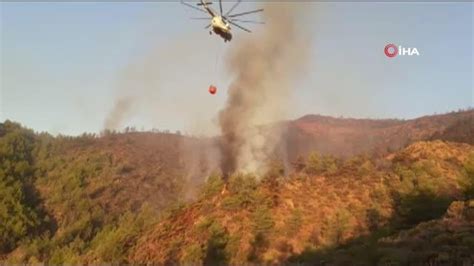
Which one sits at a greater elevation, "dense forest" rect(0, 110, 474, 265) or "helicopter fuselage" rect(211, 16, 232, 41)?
"helicopter fuselage" rect(211, 16, 232, 41)

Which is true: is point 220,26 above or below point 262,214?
above

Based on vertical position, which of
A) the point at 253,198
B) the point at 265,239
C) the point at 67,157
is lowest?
the point at 265,239

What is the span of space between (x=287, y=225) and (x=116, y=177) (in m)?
31.4

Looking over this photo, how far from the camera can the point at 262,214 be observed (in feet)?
127

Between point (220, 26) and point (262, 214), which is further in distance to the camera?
point (262, 214)

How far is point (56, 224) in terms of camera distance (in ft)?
171

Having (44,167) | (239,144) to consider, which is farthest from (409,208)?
(44,167)

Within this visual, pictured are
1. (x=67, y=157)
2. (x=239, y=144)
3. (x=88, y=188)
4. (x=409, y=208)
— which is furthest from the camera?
(x=67, y=157)

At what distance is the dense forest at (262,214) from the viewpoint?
28469mm

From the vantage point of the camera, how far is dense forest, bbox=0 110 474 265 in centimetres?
2847

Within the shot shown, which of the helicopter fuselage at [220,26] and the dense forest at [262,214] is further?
the helicopter fuselage at [220,26]

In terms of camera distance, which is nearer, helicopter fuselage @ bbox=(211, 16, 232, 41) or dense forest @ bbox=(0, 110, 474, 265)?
dense forest @ bbox=(0, 110, 474, 265)

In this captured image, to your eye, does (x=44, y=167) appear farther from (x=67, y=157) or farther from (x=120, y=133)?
(x=120, y=133)

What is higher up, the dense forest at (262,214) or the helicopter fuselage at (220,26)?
the helicopter fuselage at (220,26)
